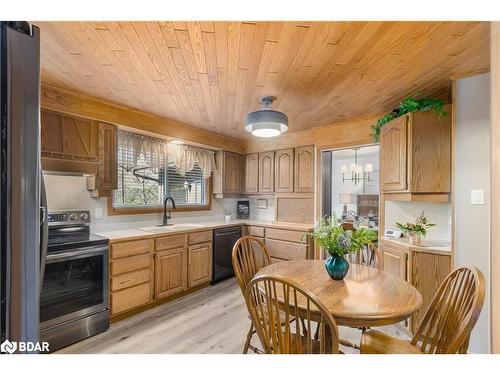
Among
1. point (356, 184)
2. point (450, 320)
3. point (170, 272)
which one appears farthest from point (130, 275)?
point (356, 184)

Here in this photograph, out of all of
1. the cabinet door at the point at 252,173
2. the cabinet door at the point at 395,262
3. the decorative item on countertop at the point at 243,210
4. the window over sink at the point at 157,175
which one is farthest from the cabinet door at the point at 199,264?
the cabinet door at the point at 395,262

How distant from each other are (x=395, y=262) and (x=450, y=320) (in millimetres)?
1201

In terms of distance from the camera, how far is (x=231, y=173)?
14.1 ft

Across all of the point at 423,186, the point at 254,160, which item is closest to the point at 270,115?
the point at 423,186

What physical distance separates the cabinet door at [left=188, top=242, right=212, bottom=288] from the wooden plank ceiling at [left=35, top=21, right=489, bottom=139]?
1.83 meters

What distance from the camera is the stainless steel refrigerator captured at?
69 centimetres

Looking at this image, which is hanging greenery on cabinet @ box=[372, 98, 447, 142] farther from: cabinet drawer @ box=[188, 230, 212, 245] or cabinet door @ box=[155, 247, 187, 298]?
cabinet door @ box=[155, 247, 187, 298]

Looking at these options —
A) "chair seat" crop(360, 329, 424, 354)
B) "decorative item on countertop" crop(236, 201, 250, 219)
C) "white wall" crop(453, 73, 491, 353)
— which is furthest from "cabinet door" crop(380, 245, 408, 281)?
"decorative item on countertop" crop(236, 201, 250, 219)

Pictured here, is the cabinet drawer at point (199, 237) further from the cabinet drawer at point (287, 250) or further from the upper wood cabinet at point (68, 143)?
the upper wood cabinet at point (68, 143)

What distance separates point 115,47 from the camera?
1583 mm

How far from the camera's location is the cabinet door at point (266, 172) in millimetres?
4121
